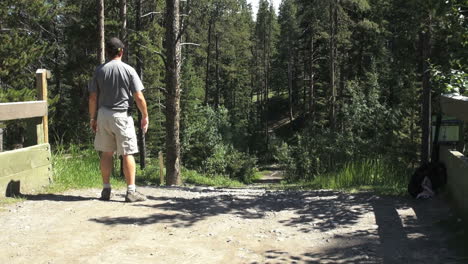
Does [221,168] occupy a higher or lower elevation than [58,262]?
lower

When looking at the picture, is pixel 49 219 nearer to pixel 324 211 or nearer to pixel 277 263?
pixel 277 263

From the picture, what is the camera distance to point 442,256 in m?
3.88

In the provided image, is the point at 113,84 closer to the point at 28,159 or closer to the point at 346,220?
the point at 28,159

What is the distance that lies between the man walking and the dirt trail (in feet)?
2.41

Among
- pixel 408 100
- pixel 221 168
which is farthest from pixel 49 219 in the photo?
pixel 221 168

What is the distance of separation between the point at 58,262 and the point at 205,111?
33.7 m

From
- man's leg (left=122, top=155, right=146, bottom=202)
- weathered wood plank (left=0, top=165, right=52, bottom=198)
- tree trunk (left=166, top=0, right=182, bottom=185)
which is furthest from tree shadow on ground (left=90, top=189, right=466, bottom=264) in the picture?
tree trunk (left=166, top=0, right=182, bottom=185)

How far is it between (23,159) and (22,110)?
0.64 m

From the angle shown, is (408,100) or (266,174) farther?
(266,174)

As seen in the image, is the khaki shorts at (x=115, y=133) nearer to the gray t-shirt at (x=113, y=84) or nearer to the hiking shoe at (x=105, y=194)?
the gray t-shirt at (x=113, y=84)

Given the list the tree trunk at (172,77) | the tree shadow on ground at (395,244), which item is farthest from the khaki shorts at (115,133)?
the tree trunk at (172,77)

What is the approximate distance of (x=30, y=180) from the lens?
6.02 metres

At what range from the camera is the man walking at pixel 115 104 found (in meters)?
5.30

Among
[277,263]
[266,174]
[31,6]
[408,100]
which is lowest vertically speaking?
[266,174]
